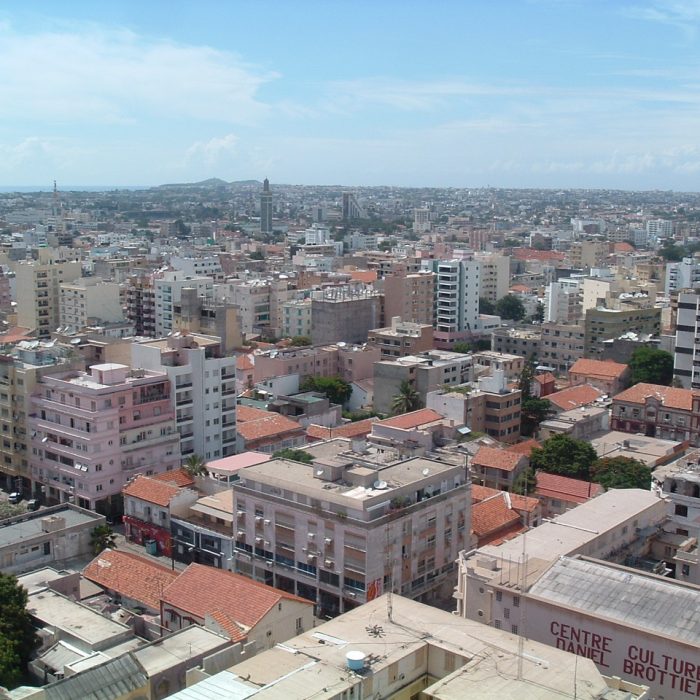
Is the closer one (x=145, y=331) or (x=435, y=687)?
(x=435, y=687)

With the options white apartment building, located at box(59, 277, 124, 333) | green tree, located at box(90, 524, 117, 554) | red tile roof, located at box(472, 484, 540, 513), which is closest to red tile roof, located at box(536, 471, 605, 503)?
red tile roof, located at box(472, 484, 540, 513)

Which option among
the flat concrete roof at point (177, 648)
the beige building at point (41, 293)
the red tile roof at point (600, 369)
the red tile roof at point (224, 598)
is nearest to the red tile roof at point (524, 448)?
the red tile roof at point (600, 369)

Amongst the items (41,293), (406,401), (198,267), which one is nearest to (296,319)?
(41,293)

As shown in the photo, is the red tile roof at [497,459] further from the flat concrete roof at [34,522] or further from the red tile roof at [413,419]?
the flat concrete roof at [34,522]

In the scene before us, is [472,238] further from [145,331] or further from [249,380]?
[249,380]

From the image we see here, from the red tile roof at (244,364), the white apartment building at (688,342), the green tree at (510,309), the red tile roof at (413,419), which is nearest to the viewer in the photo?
the red tile roof at (413,419)

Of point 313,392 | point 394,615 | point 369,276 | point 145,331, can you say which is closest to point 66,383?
point 313,392

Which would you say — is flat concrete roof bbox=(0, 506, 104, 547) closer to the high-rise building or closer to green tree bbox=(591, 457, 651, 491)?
green tree bbox=(591, 457, 651, 491)
